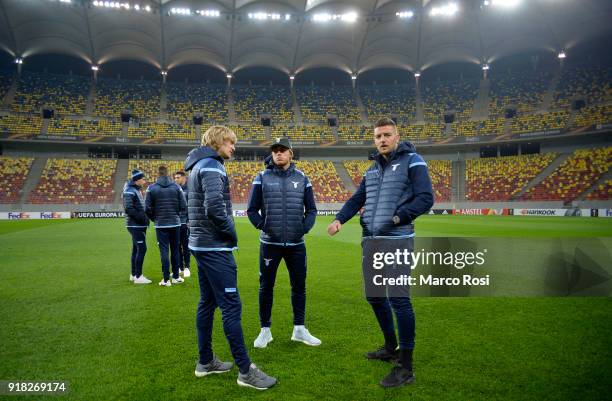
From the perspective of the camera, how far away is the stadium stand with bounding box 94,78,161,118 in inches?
1841

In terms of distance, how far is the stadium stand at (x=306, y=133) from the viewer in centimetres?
4803

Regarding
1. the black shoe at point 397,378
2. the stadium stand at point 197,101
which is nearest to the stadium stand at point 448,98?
the stadium stand at point 197,101

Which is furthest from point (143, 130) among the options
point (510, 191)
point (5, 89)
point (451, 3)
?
point (510, 191)

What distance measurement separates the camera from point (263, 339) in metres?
4.61

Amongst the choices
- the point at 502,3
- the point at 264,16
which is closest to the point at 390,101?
the point at 502,3

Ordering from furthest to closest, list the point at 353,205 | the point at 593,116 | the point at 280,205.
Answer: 1. the point at 593,116
2. the point at 280,205
3. the point at 353,205

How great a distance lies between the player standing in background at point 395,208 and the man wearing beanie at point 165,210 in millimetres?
4584

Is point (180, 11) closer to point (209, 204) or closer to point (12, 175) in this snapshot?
point (12, 175)

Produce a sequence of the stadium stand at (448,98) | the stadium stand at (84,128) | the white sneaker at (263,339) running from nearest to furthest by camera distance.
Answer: the white sneaker at (263,339)
the stadium stand at (84,128)
the stadium stand at (448,98)

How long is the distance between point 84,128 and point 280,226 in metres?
46.8

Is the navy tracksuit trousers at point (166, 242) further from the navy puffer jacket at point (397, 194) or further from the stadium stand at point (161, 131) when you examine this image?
the stadium stand at point (161, 131)

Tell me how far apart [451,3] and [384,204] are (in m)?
46.3

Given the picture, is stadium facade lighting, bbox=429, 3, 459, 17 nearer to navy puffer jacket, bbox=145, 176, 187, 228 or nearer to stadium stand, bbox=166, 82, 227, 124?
stadium stand, bbox=166, 82, 227, 124

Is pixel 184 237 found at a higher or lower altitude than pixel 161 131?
lower
